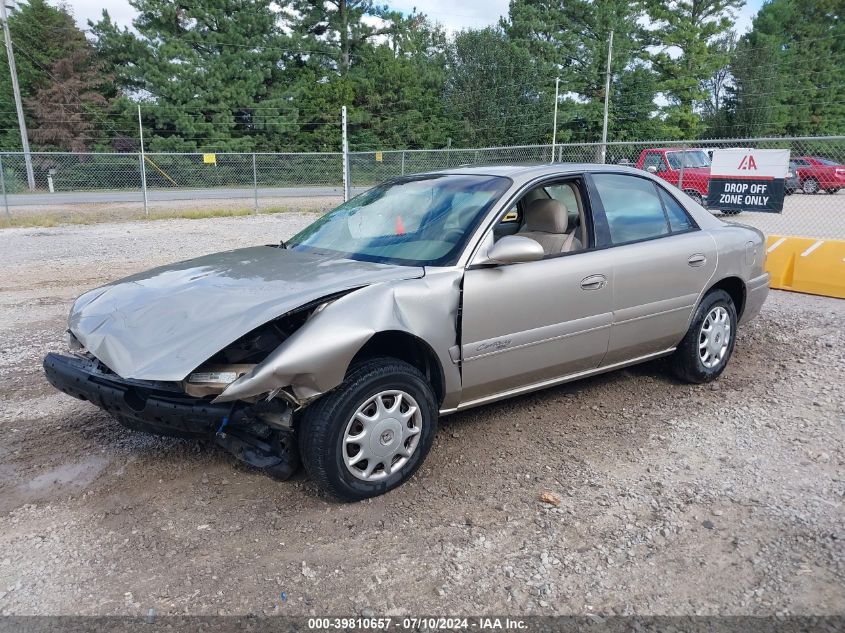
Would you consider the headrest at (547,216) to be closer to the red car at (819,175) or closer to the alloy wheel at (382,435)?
the alloy wheel at (382,435)

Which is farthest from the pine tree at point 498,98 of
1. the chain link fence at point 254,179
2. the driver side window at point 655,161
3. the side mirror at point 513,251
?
the side mirror at point 513,251

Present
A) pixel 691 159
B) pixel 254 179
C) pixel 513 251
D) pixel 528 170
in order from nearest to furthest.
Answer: pixel 513 251 → pixel 528 170 → pixel 691 159 → pixel 254 179

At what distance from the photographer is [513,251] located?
3547 mm

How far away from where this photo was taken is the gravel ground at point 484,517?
265 cm

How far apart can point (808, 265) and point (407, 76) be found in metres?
42.0

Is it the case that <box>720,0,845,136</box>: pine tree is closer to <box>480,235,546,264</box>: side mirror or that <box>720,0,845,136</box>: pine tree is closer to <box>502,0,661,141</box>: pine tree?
<box>502,0,661,141</box>: pine tree

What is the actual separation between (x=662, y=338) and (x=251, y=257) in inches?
110

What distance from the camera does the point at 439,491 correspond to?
347 centimetres

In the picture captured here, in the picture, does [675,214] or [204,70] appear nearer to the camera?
[675,214]

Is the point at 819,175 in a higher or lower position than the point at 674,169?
lower

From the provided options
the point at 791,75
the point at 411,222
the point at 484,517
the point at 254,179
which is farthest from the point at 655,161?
the point at 791,75

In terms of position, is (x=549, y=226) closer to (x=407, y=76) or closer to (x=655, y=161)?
(x=655, y=161)

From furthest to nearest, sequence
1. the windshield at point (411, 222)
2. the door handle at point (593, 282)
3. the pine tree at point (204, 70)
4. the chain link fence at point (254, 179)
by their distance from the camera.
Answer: the pine tree at point (204, 70) < the chain link fence at point (254, 179) < the door handle at point (593, 282) < the windshield at point (411, 222)

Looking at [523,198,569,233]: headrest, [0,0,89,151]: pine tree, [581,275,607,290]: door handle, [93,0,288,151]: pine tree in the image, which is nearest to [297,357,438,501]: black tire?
[581,275,607,290]: door handle
